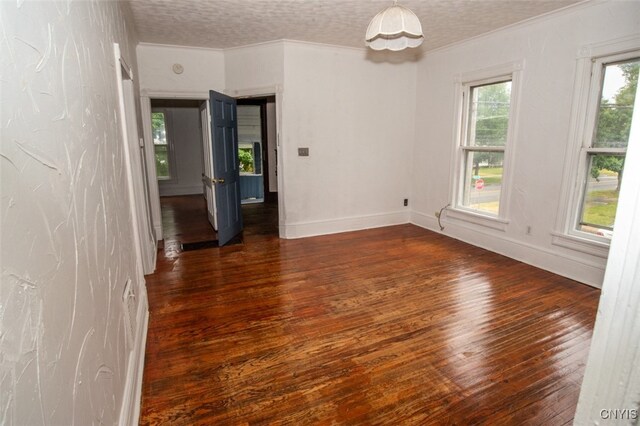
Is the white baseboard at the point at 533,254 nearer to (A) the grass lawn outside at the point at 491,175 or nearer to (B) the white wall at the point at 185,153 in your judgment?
(A) the grass lawn outside at the point at 491,175

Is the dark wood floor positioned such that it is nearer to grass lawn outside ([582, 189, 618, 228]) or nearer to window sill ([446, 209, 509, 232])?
window sill ([446, 209, 509, 232])

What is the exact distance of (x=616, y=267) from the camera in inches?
23.3

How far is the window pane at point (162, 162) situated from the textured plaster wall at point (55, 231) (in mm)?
7736

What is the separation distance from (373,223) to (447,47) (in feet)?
8.95

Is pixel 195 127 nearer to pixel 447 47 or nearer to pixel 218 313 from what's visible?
pixel 447 47

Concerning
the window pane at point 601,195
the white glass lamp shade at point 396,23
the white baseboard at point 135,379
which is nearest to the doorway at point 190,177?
the white baseboard at point 135,379

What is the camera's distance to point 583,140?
328 centimetres

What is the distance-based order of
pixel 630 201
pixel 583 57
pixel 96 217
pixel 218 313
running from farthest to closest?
pixel 583 57 → pixel 218 313 → pixel 96 217 → pixel 630 201

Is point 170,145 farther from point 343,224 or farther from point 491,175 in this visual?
point 491,175

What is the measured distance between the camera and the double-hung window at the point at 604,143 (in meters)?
3.00

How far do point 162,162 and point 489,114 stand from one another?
25.5 feet

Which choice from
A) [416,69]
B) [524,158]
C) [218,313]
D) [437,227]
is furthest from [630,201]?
[416,69]

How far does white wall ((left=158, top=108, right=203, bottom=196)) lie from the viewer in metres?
8.70

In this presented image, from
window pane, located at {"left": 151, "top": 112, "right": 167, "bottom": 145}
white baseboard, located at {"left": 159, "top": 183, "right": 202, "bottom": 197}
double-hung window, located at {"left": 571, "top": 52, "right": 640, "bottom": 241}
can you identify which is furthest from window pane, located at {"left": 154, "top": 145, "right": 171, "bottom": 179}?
double-hung window, located at {"left": 571, "top": 52, "right": 640, "bottom": 241}
